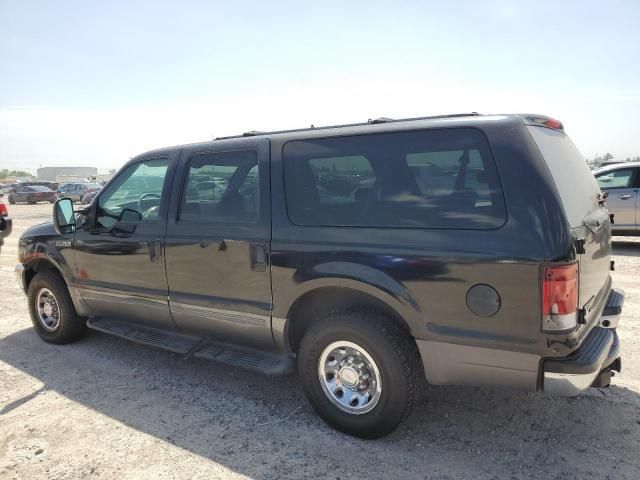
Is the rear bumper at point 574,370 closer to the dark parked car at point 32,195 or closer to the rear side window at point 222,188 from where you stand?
the rear side window at point 222,188

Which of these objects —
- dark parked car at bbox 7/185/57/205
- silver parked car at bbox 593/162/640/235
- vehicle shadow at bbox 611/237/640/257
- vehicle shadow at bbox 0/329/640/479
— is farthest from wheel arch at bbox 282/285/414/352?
dark parked car at bbox 7/185/57/205

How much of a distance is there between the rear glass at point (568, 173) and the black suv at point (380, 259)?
2 cm

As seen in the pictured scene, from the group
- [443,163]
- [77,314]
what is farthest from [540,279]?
[77,314]

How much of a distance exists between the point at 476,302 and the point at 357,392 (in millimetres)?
990

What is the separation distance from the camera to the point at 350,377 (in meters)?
3.01

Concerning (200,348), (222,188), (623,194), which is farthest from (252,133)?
(623,194)

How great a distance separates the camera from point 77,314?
4828 mm

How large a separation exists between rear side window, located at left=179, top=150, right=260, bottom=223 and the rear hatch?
6.02 ft

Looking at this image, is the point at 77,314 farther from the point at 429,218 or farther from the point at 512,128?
the point at 512,128

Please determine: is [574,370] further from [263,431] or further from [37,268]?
[37,268]

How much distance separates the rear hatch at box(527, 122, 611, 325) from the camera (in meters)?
2.58

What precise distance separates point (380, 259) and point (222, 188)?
4.71ft

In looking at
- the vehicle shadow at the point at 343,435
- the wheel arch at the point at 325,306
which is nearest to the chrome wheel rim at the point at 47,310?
the vehicle shadow at the point at 343,435

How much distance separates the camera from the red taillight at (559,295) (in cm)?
238
